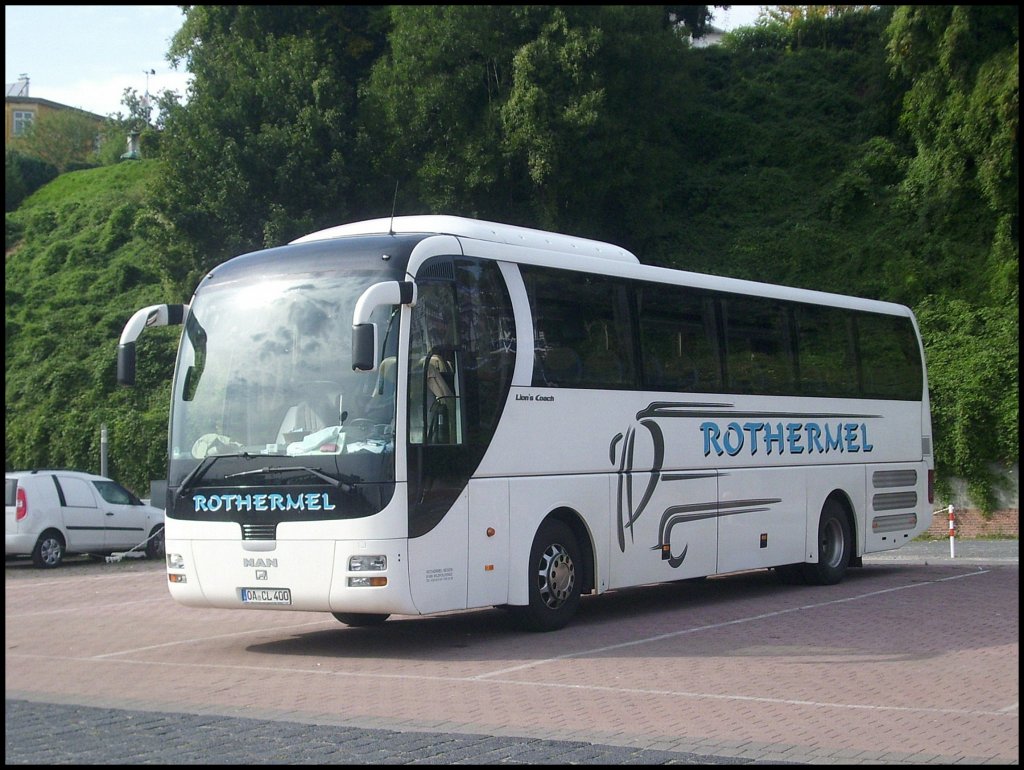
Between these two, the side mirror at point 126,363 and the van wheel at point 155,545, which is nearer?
the side mirror at point 126,363

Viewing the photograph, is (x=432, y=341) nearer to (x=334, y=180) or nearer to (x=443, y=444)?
(x=443, y=444)

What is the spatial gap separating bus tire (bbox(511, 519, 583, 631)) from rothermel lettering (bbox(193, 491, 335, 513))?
2333 millimetres

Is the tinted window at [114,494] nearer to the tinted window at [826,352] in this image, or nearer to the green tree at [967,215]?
the tinted window at [826,352]

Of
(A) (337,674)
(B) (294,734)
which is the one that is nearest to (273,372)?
(A) (337,674)

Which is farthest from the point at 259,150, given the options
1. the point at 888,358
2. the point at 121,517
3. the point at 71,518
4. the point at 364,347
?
the point at 364,347

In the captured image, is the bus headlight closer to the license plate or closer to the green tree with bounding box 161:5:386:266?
the license plate

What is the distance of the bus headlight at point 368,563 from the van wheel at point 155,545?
15345 mm

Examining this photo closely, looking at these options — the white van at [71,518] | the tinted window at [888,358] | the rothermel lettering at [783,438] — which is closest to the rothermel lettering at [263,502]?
the rothermel lettering at [783,438]

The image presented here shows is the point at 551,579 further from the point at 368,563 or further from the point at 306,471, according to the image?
the point at 306,471

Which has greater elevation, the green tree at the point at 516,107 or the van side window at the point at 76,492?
the green tree at the point at 516,107

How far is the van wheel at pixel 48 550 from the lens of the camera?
23.2 meters

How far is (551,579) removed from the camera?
1288 cm

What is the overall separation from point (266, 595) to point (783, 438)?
787 cm

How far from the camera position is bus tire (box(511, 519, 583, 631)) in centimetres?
1266
